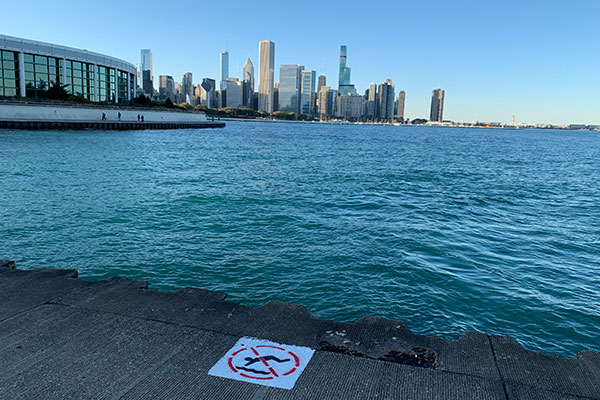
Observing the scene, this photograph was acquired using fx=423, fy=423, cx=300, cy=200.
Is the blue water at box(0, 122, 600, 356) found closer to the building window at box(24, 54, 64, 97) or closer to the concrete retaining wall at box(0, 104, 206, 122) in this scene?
the concrete retaining wall at box(0, 104, 206, 122)

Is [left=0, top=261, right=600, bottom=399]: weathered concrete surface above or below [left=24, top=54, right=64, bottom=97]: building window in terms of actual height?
below

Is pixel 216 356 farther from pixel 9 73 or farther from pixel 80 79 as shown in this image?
pixel 80 79

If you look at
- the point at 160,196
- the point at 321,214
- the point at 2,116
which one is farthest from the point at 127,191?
the point at 2,116

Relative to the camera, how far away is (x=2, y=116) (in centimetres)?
6519

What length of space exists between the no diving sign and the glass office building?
96000 millimetres

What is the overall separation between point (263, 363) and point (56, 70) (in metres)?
105

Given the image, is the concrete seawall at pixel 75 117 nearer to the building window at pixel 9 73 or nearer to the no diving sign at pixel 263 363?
the building window at pixel 9 73

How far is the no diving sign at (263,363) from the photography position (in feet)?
15.7

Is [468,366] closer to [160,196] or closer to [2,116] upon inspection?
[160,196]

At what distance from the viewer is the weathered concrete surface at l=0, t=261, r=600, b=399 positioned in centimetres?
460

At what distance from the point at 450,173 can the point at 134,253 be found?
3479cm

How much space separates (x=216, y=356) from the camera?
5.22 metres

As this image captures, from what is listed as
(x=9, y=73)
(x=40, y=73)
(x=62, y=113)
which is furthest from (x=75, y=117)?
(x=40, y=73)

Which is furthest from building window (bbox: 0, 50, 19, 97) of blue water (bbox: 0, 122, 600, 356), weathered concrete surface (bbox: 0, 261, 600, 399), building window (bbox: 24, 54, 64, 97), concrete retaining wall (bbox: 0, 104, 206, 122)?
weathered concrete surface (bbox: 0, 261, 600, 399)
